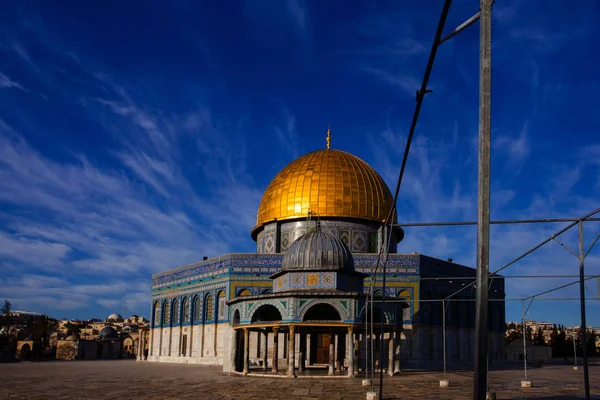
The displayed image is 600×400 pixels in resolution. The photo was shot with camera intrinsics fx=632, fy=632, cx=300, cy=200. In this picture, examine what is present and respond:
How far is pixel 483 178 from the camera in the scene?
6703 millimetres

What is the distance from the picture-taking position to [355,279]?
2897 cm

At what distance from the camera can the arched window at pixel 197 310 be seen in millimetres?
42806

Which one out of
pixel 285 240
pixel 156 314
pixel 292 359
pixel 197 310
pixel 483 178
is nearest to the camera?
pixel 483 178

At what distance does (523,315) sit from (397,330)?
5353mm

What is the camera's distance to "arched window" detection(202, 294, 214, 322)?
41969 mm

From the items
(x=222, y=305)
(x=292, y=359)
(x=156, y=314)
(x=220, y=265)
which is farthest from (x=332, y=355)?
(x=156, y=314)

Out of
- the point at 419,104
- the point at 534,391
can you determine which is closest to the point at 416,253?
the point at 534,391

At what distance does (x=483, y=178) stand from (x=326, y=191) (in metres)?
35.4

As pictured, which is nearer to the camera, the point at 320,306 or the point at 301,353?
the point at 320,306

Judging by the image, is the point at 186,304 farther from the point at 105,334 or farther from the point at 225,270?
the point at 105,334

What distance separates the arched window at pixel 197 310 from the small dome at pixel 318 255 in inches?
606

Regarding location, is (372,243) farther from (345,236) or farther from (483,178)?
(483,178)

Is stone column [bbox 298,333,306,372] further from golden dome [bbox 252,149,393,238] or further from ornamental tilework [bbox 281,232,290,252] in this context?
golden dome [bbox 252,149,393,238]

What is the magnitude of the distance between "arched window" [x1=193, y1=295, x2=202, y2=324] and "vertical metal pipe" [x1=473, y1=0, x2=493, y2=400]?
3752 centimetres
